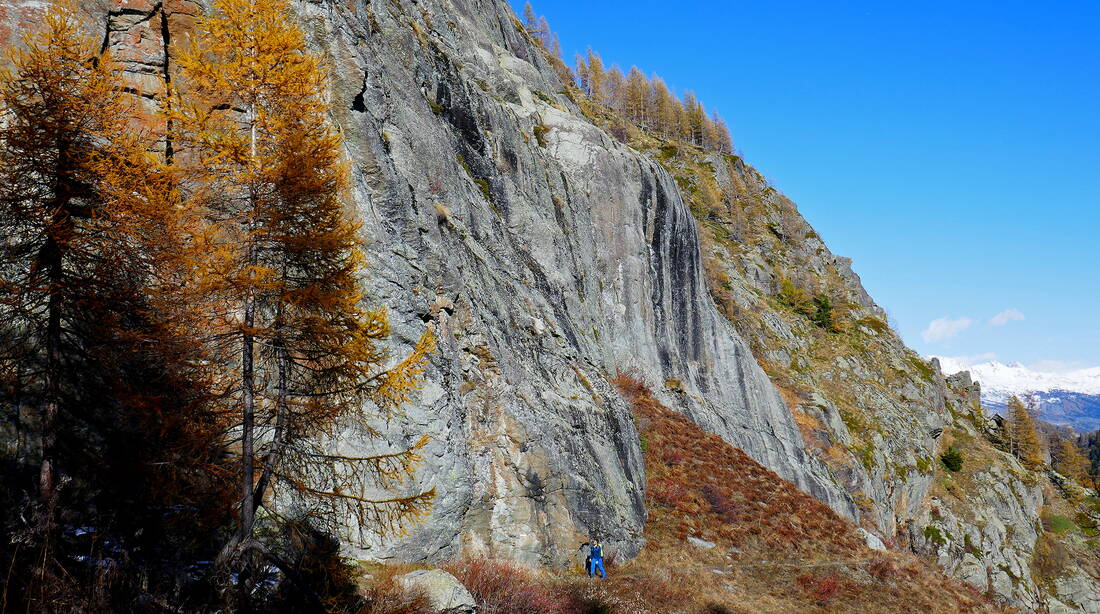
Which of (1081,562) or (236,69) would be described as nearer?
(236,69)

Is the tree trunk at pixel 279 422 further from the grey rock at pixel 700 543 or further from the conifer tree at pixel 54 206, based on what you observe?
the grey rock at pixel 700 543

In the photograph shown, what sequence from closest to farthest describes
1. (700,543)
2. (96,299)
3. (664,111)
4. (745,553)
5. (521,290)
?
(96,299)
(700,543)
(745,553)
(521,290)
(664,111)

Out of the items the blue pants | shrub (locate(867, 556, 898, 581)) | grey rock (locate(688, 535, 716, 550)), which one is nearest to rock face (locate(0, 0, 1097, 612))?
the blue pants

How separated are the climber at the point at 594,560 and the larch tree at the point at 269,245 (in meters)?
7.89

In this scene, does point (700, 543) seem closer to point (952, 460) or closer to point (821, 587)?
point (821, 587)

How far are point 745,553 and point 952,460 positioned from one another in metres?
46.2

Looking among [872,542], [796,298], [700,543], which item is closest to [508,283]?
[700,543]

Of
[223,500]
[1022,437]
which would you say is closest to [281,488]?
[223,500]

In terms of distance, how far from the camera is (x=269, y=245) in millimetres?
8617

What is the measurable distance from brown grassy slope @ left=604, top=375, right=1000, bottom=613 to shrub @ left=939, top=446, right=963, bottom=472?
38184mm

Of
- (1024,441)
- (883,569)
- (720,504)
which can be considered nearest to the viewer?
(883,569)

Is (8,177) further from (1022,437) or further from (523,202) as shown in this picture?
(1022,437)

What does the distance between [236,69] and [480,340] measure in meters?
9.13

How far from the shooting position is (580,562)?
50.6 feet
